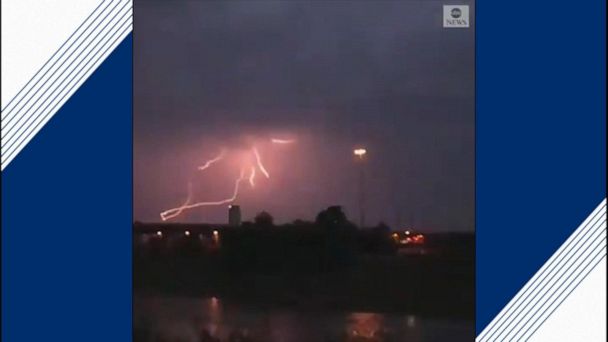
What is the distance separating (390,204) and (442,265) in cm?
28

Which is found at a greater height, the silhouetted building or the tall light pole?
the tall light pole

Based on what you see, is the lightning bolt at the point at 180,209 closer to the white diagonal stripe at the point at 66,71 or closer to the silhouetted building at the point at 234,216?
the silhouetted building at the point at 234,216

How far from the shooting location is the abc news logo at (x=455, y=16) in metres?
1.80

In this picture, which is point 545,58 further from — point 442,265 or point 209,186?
point 209,186

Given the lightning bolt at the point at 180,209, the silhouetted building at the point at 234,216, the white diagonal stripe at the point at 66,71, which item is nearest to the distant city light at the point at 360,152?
the silhouetted building at the point at 234,216

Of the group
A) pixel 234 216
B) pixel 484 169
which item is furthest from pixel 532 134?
pixel 234 216

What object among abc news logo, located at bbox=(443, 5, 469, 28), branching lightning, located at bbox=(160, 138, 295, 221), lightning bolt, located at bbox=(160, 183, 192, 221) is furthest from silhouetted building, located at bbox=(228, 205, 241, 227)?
abc news logo, located at bbox=(443, 5, 469, 28)

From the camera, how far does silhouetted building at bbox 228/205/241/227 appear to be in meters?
1.83

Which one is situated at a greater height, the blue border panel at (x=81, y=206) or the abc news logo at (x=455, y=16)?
the abc news logo at (x=455, y=16)

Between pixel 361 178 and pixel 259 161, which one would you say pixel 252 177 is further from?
pixel 361 178

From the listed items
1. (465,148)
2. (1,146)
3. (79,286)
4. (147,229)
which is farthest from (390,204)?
(1,146)

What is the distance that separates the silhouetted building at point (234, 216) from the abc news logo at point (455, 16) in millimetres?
972

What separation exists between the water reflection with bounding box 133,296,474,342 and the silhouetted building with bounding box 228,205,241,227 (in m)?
0.28

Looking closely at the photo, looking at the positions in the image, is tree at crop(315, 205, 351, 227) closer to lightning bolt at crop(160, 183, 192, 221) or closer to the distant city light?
the distant city light
